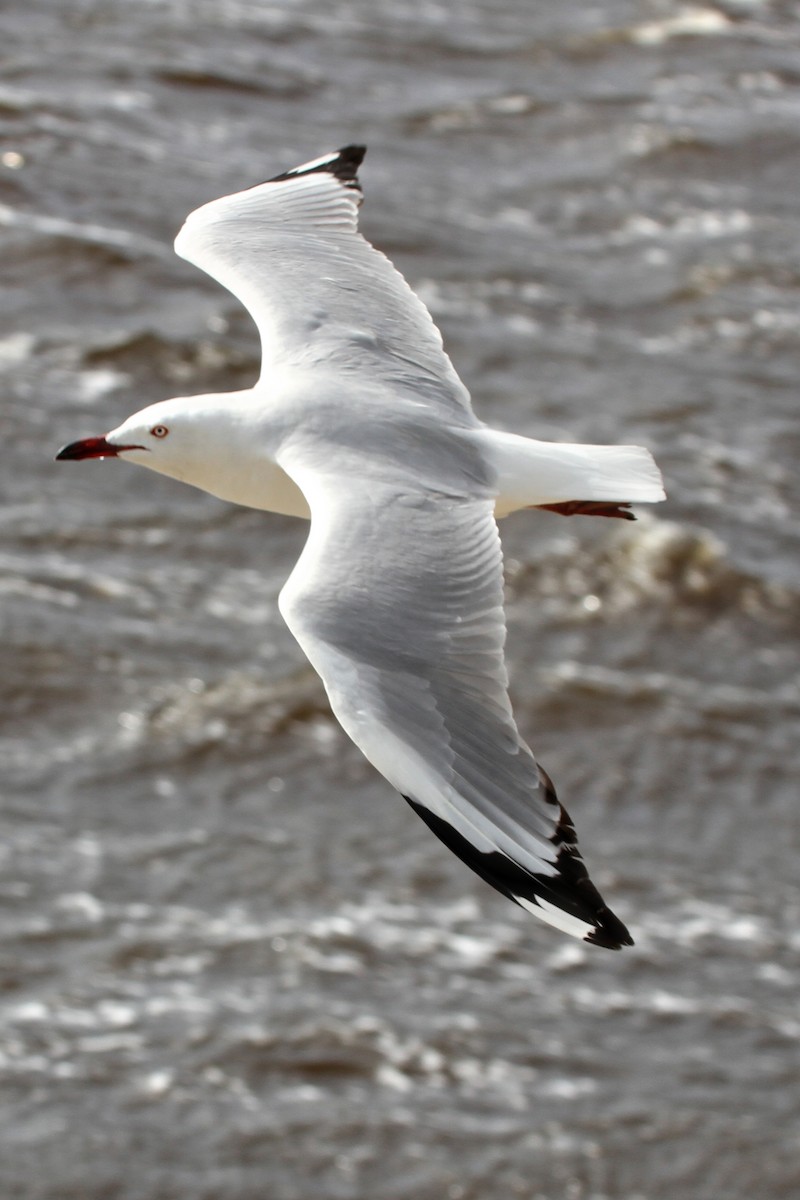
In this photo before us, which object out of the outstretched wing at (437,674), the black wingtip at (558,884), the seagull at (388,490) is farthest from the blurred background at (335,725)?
the black wingtip at (558,884)

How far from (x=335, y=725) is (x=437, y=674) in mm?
5150

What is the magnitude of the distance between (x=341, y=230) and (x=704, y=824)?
3654mm

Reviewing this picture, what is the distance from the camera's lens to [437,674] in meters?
4.18

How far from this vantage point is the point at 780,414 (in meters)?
10.9

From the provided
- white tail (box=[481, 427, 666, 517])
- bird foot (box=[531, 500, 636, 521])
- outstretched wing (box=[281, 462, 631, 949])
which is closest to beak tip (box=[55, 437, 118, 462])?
outstretched wing (box=[281, 462, 631, 949])

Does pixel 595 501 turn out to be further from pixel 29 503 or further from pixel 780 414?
pixel 780 414

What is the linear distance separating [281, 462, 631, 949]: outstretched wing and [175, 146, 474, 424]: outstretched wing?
0.79m

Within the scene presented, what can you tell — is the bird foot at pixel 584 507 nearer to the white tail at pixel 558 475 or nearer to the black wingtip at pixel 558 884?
the white tail at pixel 558 475

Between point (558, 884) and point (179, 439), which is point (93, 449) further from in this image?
point (558, 884)

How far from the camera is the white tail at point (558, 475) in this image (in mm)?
4957

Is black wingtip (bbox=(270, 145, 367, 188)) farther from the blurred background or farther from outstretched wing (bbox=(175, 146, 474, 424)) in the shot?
the blurred background

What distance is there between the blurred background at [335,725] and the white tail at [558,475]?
3.29 meters

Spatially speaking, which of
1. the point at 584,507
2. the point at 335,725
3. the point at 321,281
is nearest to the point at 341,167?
the point at 321,281

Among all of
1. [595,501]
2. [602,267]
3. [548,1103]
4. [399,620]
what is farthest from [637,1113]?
[602,267]
